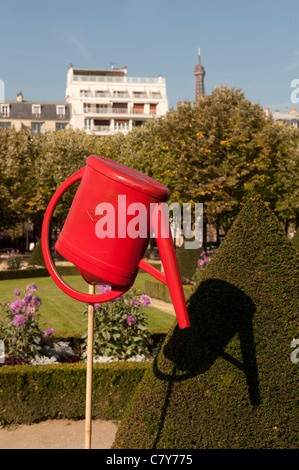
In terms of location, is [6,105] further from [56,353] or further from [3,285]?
[56,353]

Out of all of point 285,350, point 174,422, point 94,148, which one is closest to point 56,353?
point 174,422

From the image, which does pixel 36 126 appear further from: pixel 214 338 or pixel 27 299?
pixel 214 338

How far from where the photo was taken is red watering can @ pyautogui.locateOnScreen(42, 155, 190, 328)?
329 centimetres

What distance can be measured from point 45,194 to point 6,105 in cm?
4363

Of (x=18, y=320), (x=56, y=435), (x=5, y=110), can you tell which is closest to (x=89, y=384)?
(x=56, y=435)

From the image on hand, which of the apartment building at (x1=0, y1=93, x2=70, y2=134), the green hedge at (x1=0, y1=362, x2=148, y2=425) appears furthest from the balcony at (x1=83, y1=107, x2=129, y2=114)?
the green hedge at (x1=0, y1=362, x2=148, y2=425)

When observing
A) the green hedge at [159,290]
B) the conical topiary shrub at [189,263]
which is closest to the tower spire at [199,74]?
the conical topiary shrub at [189,263]

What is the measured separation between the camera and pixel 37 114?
73.9 meters

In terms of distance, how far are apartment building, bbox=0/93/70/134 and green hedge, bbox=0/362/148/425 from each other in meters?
69.2

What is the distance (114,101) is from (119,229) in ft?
208

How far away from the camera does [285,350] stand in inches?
164

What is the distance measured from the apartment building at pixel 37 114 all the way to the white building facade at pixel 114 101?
8.51 meters

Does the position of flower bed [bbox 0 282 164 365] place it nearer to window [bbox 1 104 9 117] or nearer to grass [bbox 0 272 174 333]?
grass [bbox 0 272 174 333]

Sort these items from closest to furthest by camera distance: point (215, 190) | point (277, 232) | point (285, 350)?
point (285, 350), point (277, 232), point (215, 190)
